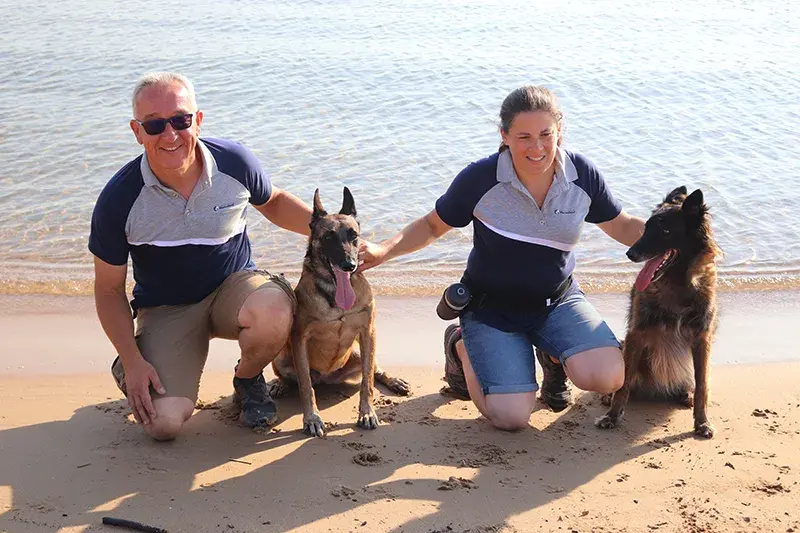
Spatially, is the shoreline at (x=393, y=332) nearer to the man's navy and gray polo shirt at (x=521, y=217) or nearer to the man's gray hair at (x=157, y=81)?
the man's navy and gray polo shirt at (x=521, y=217)

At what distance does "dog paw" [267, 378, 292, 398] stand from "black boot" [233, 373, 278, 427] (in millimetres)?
299

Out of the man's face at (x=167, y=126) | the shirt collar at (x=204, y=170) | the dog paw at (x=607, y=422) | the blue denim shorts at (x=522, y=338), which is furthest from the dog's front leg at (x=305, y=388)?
the dog paw at (x=607, y=422)

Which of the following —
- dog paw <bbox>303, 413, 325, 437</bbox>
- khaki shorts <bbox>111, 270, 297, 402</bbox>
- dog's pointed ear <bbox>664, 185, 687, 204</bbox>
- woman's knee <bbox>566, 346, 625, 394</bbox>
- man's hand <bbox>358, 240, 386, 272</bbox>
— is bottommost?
dog paw <bbox>303, 413, 325, 437</bbox>

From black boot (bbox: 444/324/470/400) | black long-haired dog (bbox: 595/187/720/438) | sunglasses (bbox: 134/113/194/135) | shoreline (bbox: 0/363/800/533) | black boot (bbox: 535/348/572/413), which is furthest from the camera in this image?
black boot (bbox: 444/324/470/400)

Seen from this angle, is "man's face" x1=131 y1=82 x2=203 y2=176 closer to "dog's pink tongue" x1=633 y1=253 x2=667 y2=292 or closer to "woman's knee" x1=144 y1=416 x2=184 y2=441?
"woman's knee" x1=144 y1=416 x2=184 y2=441

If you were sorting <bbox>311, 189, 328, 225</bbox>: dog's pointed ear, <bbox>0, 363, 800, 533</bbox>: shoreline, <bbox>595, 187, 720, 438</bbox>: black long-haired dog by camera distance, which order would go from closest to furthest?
<bbox>0, 363, 800, 533</bbox>: shoreline → <bbox>595, 187, 720, 438</bbox>: black long-haired dog → <bbox>311, 189, 328, 225</bbox>: dog's pointed ear

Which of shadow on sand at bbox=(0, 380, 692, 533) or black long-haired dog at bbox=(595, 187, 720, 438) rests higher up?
black long-haired dog at bbox=(595, 187, 720, 438)

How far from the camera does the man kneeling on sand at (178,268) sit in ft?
14.0

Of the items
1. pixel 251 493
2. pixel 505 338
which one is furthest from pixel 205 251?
pixel 505 338

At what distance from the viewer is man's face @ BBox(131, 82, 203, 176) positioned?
4.21 m

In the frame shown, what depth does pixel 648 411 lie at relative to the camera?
4863 mm

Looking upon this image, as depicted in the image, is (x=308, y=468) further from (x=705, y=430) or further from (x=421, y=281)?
(x=421, y=281)

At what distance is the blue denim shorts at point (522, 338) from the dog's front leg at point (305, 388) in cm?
86

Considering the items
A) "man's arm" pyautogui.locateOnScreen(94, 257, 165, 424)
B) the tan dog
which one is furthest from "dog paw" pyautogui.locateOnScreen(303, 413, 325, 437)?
"man's arm" pyautogui.locateOnScreen(94, 257, 165, 424)
